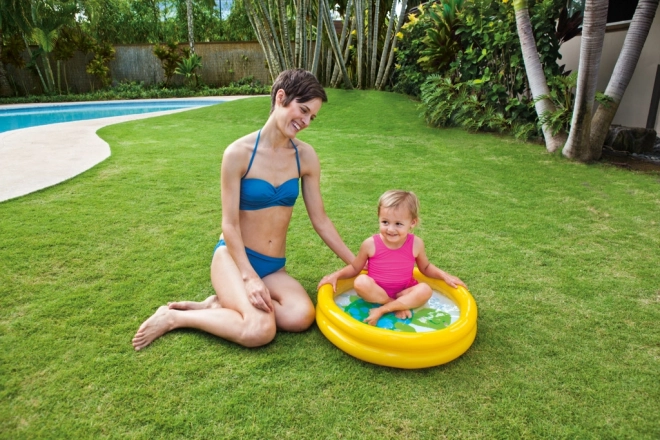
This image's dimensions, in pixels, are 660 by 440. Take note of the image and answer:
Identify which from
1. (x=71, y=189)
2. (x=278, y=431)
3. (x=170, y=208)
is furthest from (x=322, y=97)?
(x=71, y=189)

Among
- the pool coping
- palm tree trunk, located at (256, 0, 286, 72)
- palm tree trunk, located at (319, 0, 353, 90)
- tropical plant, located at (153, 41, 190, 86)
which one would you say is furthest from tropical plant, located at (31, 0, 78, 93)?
palm tree trunk, located at (319, 0, 353, 90)

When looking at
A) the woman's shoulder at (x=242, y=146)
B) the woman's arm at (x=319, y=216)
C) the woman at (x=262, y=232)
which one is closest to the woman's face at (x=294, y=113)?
the woman at (x=262, y=232)

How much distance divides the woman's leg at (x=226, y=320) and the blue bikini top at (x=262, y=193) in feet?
1.23

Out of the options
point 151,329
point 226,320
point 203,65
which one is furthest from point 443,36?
point 203,65

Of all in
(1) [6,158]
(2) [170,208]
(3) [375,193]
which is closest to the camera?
(2) [170,208]

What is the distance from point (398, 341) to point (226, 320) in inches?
36.1

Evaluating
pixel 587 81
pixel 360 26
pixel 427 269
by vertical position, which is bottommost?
pixel 427 269

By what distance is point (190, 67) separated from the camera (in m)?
19.5

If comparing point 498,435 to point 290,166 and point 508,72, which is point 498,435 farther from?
point 508,72

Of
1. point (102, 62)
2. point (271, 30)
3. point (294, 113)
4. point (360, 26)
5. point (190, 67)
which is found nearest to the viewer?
point (294, 113)

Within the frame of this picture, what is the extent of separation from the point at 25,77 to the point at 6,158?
15.3 metres

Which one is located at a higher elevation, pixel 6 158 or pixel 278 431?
pixel 6 158

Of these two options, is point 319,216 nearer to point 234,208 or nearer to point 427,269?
point 234,208

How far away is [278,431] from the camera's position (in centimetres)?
186
